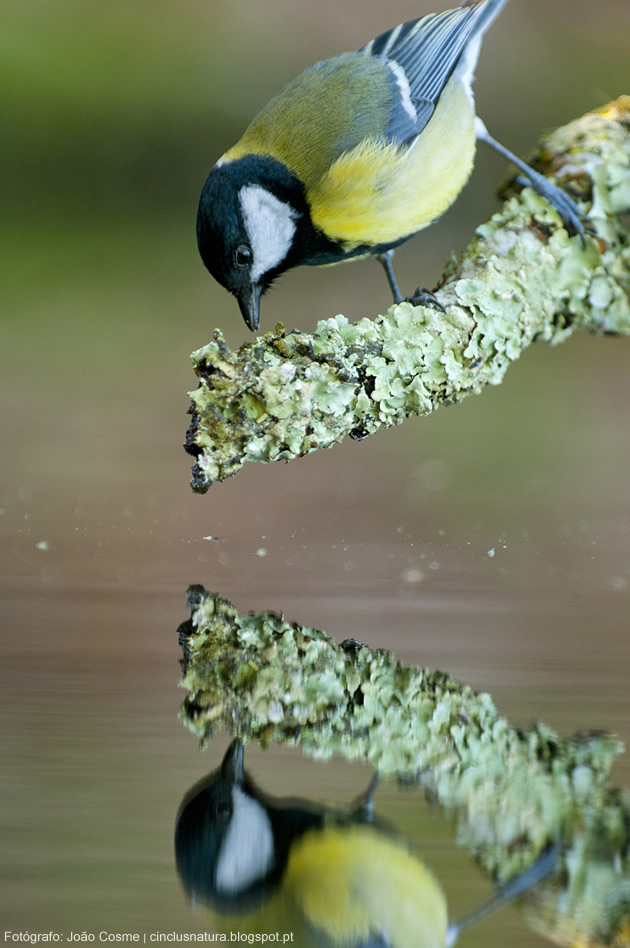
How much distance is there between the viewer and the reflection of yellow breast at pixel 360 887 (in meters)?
0.61

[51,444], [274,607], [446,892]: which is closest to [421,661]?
[274,607]

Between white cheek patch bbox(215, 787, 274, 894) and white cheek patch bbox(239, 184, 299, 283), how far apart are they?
3.00 feet

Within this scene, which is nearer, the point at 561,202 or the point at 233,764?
the point at 233,764

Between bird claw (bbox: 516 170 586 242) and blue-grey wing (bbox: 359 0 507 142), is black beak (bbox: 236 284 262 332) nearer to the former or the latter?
blue-grey wing (bbox: 359 0 507 142)

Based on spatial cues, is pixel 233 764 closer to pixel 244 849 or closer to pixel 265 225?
pixel 244 849

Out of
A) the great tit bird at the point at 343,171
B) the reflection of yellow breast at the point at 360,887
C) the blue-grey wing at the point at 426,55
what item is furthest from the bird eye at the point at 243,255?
the reflection of yellow breast at the point at 360,887

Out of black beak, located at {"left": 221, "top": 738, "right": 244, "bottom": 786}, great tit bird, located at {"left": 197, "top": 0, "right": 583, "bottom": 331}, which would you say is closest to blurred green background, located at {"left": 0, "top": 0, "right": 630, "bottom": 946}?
black beak, located at {"left": 221, "top": 738, "right": 244, "bottom": 786}

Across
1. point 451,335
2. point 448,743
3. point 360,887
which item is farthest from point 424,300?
point 360,887

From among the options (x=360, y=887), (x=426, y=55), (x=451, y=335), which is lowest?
(x=360, y=887)

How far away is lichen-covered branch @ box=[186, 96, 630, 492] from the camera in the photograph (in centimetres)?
115

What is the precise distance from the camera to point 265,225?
1.46 metres

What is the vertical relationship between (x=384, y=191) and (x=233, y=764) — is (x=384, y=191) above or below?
above

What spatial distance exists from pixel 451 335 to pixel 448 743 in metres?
0.73

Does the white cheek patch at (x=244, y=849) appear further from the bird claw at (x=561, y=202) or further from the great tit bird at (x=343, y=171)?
the bird claw at (x=561, y=202)
